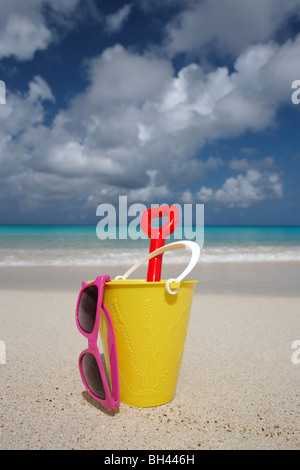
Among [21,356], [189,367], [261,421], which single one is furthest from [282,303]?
[21,356]

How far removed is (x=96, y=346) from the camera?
175cm

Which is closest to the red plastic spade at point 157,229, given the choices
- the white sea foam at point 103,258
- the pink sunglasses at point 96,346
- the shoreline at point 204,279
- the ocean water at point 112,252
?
the pink sunglasses at point 96,346

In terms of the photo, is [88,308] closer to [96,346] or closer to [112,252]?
[96,346]

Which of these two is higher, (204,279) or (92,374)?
(92,374)

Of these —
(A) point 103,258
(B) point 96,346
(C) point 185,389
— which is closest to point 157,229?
(B) point 96,346

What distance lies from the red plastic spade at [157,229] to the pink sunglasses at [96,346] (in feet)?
0.85

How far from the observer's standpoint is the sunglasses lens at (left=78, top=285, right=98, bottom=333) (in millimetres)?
1786

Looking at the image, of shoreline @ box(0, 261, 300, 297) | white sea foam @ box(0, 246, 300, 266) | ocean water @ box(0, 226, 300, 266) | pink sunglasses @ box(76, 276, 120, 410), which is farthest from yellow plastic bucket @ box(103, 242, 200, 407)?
ocean water @ box(0, 226, 300, 266)

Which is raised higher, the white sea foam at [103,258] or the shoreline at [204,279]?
the white sea foam at [103,258]

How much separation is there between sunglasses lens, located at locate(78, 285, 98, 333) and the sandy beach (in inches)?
18.6

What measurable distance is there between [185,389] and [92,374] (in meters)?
0.65

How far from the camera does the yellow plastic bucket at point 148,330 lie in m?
1.69

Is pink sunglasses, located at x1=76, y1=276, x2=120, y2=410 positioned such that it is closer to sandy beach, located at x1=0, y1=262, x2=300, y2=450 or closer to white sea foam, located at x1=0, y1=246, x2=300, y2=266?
sandy beach, located at x1=0, y1=262, x2=300, y2=450

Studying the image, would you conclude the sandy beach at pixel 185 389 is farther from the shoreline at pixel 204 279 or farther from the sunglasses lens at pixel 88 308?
the shoreline at pixel 204 279
